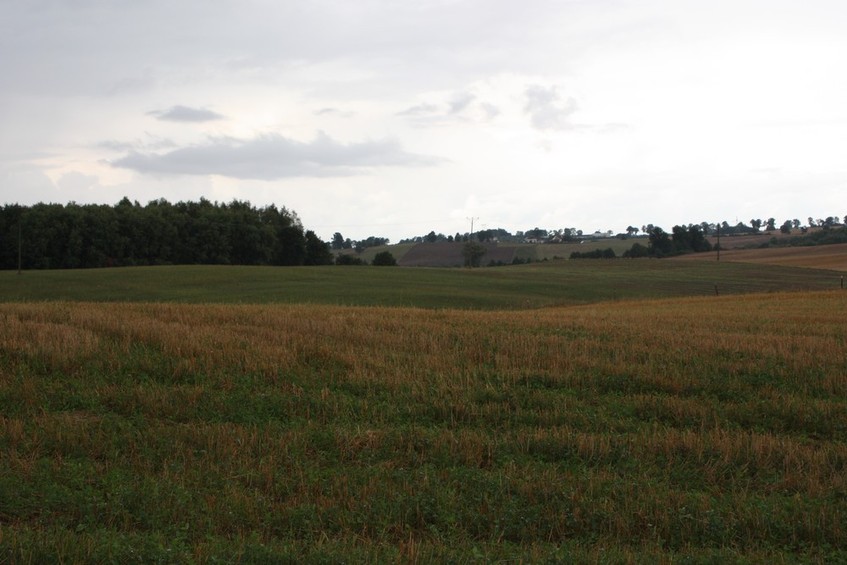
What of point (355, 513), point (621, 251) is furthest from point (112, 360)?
point (621, 251)

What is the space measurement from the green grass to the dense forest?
2632 cm

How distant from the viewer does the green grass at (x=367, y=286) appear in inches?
1954

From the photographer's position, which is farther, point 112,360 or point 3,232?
point 3,232

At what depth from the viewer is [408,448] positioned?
9.34 metres

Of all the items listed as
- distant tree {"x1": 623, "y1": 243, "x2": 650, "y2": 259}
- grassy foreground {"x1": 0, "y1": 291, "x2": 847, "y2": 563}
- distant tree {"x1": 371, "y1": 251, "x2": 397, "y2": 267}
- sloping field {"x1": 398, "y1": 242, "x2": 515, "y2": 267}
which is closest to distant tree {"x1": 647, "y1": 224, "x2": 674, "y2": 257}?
distant tree {"x1": 623, "y1": 243, "x2": 650, "y2": 259}

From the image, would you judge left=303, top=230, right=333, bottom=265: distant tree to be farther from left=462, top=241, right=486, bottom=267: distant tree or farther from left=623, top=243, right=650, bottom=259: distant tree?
left=623, top=243, right=650, bottom=259: distant tree

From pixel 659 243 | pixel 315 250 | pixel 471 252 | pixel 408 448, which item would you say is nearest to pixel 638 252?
pixel 659 243

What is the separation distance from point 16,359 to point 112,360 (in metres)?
1.50

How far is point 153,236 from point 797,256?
318ft

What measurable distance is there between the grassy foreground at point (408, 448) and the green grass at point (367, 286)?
22.9 metres

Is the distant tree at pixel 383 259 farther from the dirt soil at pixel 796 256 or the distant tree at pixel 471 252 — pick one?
the dirt soil at pixel 796 256

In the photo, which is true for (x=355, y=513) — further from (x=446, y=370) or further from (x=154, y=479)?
(x=446, y=370)

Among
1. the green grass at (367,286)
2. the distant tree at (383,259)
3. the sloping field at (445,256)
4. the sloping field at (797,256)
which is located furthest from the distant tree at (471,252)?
the green grass at (367,286)

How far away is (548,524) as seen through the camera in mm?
7340
